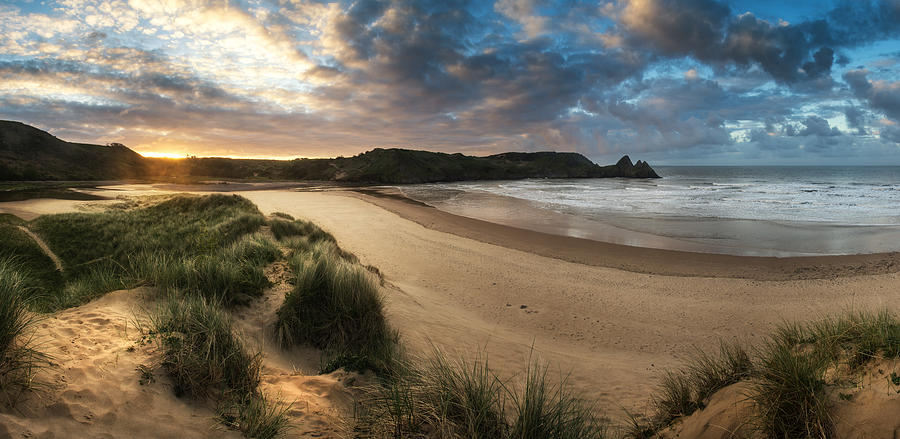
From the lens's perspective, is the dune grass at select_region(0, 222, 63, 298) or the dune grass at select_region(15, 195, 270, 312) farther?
the dune grass at select_region(0, 222, 63, 298)

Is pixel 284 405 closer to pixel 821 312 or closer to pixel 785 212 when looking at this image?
pixel 821 312

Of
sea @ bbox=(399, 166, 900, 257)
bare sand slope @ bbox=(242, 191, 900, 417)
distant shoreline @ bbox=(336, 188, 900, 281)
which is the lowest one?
bare sand slope @ bbox=(242, 191, 900, 417)

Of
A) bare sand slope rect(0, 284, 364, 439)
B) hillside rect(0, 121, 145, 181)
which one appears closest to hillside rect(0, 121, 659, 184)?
hillside rect(0, 121, 145, 181)

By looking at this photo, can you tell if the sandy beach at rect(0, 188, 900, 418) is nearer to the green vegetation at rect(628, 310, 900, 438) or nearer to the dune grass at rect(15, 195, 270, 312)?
the green vegetation at rect(628, 310, 900, 438)

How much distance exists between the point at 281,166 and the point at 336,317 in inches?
4461

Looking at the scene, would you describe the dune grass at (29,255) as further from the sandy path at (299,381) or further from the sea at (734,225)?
the sea at (734,225)

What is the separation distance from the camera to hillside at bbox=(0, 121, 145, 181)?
40.3 metres

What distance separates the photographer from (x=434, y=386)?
10.2ft

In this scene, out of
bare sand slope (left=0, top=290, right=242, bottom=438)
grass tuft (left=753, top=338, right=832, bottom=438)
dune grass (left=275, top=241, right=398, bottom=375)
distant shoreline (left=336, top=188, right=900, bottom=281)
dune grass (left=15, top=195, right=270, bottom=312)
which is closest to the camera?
bare sand slope (left=0, top=290, right=242, bottom=438)

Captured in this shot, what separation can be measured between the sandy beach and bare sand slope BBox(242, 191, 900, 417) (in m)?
0.03

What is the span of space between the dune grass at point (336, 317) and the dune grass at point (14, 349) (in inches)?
97.2

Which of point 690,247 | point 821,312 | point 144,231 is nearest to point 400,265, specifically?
point 144,231

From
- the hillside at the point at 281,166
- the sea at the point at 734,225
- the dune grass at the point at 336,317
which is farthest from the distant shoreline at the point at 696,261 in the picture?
the hillside at the point at 281,166

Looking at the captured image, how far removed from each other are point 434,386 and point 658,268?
433 inches
